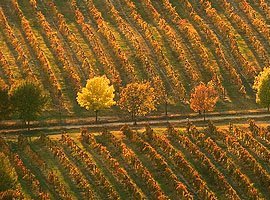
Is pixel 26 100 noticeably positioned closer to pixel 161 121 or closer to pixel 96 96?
pixel 96 96

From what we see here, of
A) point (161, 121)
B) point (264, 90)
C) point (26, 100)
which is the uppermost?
point (264, 90)

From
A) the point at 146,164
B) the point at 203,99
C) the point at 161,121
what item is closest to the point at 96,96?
the point at 161,121

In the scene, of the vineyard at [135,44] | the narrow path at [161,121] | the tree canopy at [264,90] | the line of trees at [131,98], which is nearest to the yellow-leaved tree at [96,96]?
the line of trees at [131,98]

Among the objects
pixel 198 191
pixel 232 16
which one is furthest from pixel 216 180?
pixel 232 16

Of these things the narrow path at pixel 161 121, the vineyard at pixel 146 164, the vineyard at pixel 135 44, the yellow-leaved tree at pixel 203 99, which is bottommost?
the vineyard at pixel 146 164

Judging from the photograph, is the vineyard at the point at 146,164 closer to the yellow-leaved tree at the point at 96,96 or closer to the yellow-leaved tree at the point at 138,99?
the yellow-leaved tree at the point at 138,99
